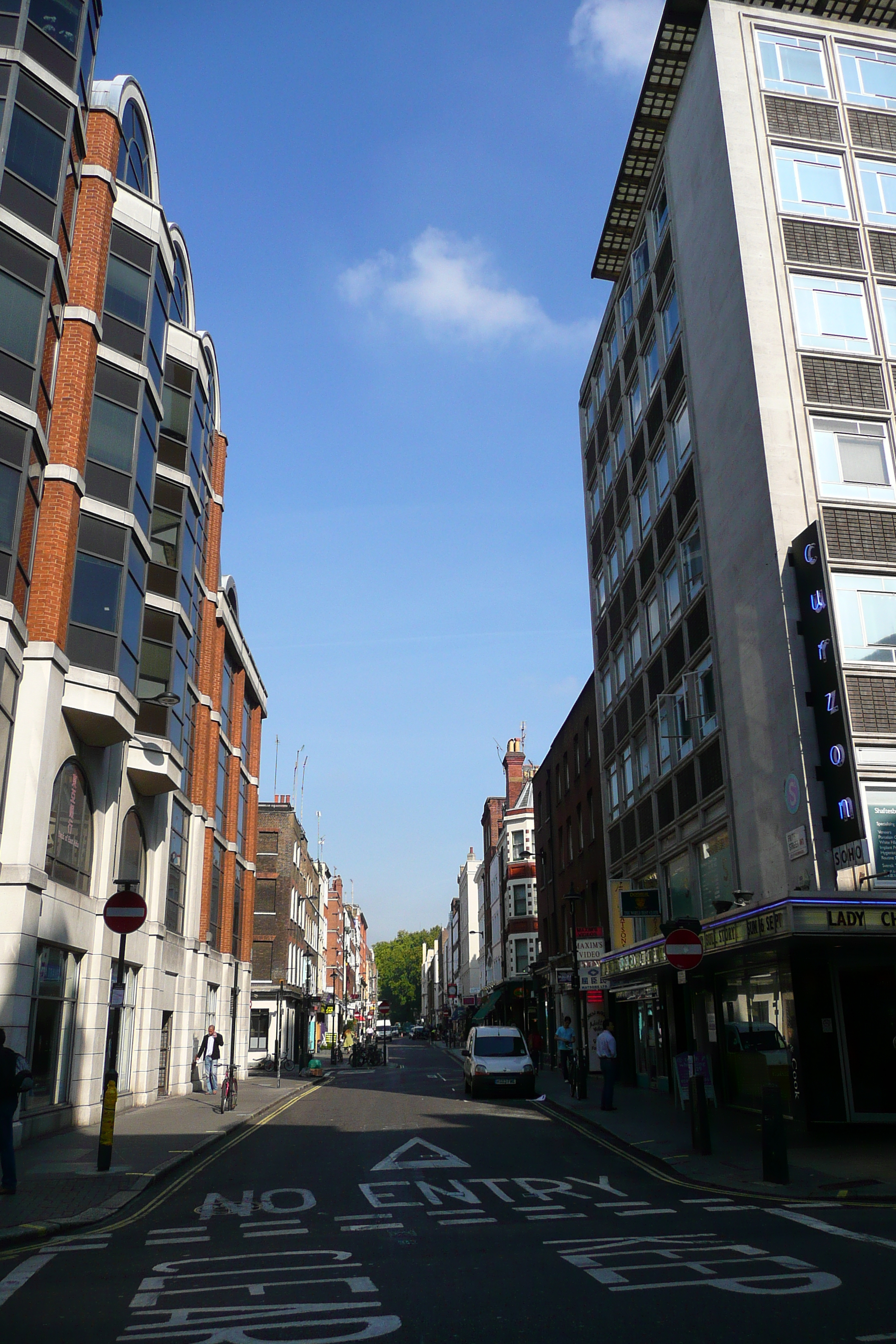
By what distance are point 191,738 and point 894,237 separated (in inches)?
932

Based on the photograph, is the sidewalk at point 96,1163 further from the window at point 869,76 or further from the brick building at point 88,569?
the window at point 869,76

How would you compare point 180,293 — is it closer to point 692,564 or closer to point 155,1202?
point 692,564

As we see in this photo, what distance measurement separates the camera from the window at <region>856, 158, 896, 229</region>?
77.9 feet

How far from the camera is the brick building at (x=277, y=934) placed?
175 feet

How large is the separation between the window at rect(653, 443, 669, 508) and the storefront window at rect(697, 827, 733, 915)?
969 cm

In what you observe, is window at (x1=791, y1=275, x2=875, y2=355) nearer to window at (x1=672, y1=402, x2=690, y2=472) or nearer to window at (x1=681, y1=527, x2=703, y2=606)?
window at (x1=672, y1=402, x2=690, y2=472)

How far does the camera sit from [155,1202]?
12.0 meters

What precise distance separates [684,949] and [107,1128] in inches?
328

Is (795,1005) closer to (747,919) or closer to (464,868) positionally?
(747,919)

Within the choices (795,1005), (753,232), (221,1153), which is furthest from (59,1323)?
(753,232)

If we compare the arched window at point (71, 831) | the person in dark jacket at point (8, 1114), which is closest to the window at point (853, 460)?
the arched window at point (71, 831)

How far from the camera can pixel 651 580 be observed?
29.1 meters

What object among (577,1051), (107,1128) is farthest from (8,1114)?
(577,1051)

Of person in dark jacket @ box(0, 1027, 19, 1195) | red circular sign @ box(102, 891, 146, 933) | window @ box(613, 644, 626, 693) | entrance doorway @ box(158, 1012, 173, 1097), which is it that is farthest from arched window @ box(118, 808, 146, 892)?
window @ box(613, 644, 626, 693)
